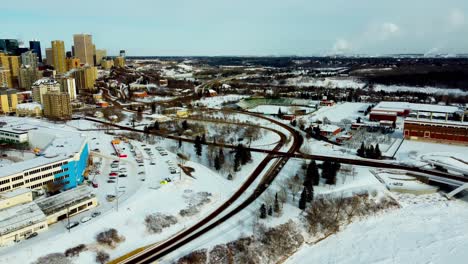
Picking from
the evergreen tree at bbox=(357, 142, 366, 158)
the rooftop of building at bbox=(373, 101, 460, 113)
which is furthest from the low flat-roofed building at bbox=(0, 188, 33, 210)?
the rooftop of building at bbox=(373, 101, 460, 113)

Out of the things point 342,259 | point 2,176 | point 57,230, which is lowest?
point 342,259

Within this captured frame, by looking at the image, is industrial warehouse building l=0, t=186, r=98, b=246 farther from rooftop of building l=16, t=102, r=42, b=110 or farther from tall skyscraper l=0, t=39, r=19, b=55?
tall skyscraper l=0, t=39, r=19, b=55

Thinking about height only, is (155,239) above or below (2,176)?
below

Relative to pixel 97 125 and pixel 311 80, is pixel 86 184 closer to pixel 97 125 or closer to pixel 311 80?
pixel 97 125

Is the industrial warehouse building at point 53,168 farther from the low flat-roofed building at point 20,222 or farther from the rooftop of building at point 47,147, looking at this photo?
the low flat-roofed building at point 20,222

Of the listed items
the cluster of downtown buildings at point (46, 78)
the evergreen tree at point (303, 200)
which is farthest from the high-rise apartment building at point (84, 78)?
the evergreen tree at point (303, 200)

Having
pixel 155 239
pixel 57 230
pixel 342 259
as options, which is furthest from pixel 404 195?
pixel 57 230
